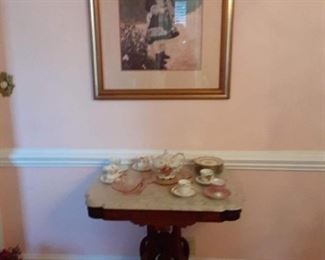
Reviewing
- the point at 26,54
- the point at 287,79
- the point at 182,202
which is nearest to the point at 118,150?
the point at 182,202

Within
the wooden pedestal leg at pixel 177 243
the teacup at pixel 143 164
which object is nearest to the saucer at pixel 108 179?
→ the teacup at pixel 143 164

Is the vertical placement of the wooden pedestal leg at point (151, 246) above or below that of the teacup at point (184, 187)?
below

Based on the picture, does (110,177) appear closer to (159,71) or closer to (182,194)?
(182,194)

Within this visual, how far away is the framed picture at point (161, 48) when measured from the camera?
175 cm

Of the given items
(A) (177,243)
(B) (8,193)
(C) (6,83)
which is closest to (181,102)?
(A) (177,243)

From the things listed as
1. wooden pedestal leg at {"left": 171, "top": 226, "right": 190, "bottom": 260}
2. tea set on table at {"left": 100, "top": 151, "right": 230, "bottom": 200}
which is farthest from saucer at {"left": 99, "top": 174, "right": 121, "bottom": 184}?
wooden pedestal leg at {"left": 171, "top": 226, "right": 190, "bottom": 260}

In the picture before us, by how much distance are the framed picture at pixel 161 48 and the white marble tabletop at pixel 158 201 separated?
55 centimetres

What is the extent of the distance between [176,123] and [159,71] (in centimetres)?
30

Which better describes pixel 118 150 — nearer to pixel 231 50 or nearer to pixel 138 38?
pixel 138 38

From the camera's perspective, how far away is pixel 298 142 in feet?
6.17

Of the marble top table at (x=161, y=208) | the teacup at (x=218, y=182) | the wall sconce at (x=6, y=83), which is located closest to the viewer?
the marble top table at (x=161, y=208)

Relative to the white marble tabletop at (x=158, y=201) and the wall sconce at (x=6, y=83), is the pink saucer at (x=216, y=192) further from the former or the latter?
the wall sconce at (x=6, y=83)

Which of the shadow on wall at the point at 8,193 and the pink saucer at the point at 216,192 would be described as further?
the shadow on wall at the point at 8,193

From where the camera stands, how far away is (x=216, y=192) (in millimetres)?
1568
